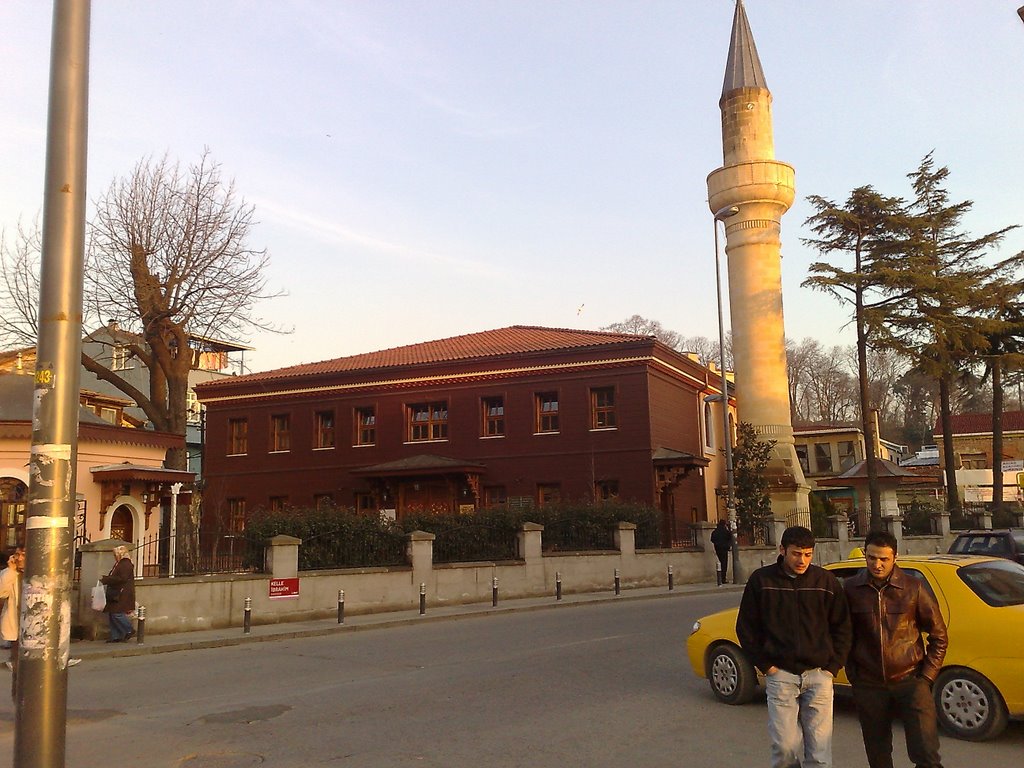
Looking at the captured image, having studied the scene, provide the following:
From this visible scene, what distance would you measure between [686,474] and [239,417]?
20.4m

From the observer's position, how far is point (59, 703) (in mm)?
4801

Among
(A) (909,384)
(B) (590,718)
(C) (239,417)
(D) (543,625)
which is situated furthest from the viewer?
(A) (909,384)

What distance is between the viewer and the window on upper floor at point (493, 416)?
36.8 metres

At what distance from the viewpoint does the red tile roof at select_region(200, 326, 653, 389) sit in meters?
36.5

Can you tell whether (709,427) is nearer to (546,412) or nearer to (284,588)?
(546,412)

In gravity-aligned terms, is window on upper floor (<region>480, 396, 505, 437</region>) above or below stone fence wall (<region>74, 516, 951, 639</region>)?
above

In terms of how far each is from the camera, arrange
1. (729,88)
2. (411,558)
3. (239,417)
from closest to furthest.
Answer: (411,558)
(729,88)
(239,417)

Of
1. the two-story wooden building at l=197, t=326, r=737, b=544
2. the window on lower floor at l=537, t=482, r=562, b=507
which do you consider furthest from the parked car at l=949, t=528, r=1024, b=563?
the window on lower floor at l=537, t=482, r=562, b=507

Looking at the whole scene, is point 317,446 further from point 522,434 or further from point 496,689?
point 496,689

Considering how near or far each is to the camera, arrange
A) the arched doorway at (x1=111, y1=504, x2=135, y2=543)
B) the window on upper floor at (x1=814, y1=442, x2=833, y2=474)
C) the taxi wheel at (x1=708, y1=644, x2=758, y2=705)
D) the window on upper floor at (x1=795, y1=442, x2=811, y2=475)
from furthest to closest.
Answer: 1. the window on upper floor at (x1=795, y1=442, x2=811, y2=475)
2. the window on upper floor at (x1=814, y1=442, x2=833, y2=474)
3. the arched doorway at (x1=111, y1=504, x2=135, y2=543)
4. the taxi wheel at (x1=708, y1=644, x2=758, y2=705)

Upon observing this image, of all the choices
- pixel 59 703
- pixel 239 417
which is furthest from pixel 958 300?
pixel 59 703

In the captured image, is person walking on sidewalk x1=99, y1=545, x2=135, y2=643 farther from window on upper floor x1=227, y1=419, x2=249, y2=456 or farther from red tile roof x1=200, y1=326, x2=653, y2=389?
window on upper floor x1=227, y1=419, x2=249, y2=456

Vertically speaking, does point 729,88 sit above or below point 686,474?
above

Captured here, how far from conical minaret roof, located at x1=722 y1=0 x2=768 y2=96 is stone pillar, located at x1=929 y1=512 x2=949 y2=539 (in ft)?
62.8
